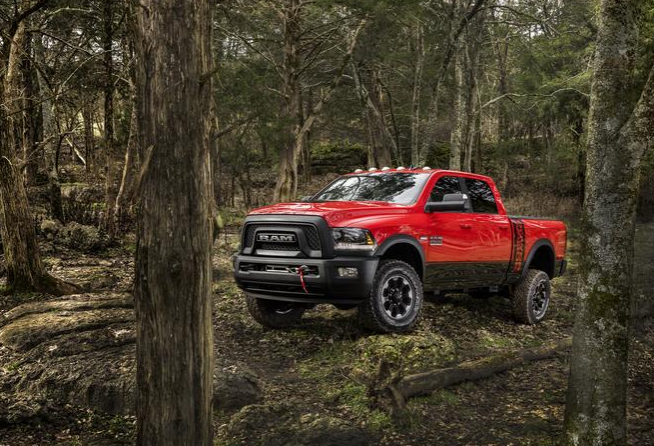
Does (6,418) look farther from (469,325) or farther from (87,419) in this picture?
(469,325)

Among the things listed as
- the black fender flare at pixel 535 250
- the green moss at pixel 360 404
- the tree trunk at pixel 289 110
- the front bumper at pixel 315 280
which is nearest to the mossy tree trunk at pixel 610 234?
the green moss at pixel 360 404

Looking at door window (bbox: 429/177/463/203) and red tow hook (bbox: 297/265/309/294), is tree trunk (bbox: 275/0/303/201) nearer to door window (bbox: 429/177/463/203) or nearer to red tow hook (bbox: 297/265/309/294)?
door window (bbox: 429/177/463/203)

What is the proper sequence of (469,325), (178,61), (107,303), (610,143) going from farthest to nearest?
(469,325), (107,303), (610,143), (178,61)

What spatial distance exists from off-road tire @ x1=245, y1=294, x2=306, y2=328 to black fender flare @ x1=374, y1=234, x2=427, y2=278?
5.30 feet

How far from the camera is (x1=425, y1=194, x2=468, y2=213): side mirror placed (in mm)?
7422

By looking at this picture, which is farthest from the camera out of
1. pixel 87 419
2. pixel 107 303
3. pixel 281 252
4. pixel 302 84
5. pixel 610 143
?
pixel 302 84

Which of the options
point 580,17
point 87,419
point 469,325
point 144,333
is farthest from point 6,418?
point 580,17

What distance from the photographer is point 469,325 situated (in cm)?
885

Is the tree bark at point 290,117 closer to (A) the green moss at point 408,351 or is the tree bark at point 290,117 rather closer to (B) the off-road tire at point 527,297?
(B) the off-road tire at point 527,297

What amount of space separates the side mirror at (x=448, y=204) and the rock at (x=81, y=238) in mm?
8620

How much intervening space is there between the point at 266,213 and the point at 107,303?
2475 millimetres

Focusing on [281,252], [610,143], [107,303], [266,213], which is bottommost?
[107,303]

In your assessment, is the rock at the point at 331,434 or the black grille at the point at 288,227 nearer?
the rock at the point at 331,434

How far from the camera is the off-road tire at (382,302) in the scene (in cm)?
679
